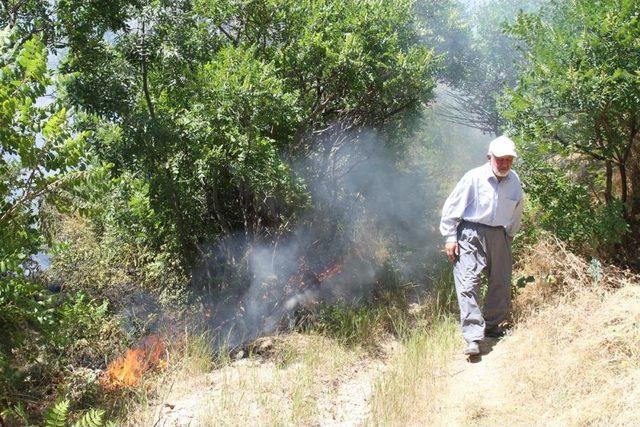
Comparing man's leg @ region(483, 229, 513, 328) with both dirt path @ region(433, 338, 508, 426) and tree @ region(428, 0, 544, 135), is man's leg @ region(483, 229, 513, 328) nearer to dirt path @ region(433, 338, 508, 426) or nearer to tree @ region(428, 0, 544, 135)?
dirt path @ region(433, 338, 508, 426)

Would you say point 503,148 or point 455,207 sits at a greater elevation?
point 503,148

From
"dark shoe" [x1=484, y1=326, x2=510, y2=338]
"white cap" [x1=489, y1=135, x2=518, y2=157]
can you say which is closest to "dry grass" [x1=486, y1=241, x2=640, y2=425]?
"dark shoe" [x1=484, y1=326, x2=510, y2=338]

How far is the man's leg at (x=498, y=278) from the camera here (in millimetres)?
5305

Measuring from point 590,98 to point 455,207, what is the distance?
1490 millimetres

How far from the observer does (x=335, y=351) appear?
613cm

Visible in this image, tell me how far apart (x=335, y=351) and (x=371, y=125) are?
3.59 metres

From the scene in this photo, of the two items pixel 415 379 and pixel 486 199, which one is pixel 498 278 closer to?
pixel 486 199

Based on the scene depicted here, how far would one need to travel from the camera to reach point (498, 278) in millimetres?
5402

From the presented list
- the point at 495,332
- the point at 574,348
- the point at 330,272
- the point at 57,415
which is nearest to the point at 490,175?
the point at 495,332

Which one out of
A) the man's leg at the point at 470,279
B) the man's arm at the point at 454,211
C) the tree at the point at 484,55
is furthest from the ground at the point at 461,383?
the tree at the point at 484,55

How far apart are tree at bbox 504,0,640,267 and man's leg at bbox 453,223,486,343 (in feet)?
3.92

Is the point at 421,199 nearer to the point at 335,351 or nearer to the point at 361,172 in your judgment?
the point at 361,172

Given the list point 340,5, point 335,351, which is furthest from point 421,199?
point 335,351

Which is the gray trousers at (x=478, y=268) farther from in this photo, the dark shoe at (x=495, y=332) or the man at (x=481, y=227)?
the dark shoe at (x=495, y=332)
